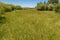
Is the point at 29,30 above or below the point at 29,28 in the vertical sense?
above

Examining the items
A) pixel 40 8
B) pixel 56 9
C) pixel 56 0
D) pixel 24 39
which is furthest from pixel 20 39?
pixel 56 0

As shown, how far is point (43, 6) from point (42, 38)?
36.6m

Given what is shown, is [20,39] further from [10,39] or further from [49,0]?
[49,0]

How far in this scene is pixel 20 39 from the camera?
259 inches

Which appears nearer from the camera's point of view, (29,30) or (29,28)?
(29,30)

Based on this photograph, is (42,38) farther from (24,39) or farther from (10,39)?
(10,39)

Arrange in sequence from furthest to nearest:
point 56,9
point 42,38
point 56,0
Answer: point 56,0 < point 56,9 < point 42,38

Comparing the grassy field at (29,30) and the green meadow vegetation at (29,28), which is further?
the green meadow vegetation at (29,28)

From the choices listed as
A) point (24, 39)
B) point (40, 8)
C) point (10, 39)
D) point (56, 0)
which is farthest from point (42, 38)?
point (56, 0)

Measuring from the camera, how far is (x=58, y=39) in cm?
761

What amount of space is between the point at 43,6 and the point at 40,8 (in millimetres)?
1054

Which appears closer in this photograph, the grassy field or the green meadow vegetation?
the grassy field

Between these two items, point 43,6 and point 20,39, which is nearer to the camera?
point 20,39

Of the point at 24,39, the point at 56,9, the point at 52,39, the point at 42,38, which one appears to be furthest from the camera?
the point at 56,9
